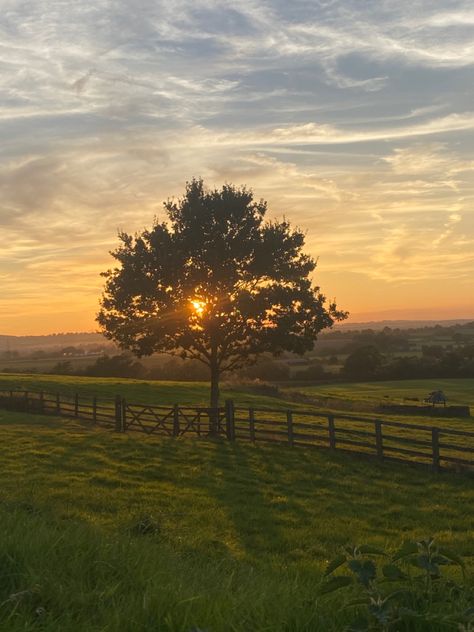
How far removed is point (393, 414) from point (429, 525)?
3451 centimetres

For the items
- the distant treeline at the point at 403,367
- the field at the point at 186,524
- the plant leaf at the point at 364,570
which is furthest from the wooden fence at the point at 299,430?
the distant treeline at the point at 403,367

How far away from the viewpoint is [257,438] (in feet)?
86.7

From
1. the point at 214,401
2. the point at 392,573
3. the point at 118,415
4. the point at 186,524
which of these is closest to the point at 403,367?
the point at 214,401

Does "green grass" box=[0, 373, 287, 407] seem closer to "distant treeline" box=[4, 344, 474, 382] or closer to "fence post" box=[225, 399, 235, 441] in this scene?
"fence post" box=[225, 399, 235, 441]

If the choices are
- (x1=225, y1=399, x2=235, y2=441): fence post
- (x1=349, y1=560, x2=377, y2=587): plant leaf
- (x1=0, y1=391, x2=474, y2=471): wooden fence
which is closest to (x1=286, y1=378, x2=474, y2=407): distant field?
(x1=0, y1=391, x2=474, y2=471): wooden fence

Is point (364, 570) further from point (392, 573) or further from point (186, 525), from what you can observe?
point (186, 525)

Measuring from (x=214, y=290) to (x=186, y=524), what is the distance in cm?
1981

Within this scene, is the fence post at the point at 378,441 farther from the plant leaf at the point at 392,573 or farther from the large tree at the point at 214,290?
the plant leaf at the point at 392,573

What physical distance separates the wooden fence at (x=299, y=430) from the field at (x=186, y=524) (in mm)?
820

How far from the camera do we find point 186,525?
40.3ft

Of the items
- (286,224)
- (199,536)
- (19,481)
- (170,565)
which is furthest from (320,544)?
(286,224)

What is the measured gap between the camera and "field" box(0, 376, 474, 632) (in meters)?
4.14

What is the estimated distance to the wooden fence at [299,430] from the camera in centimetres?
2044

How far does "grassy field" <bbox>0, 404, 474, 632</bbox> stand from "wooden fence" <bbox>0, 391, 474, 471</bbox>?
90 cm
